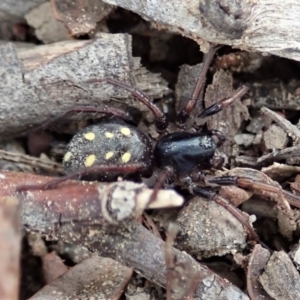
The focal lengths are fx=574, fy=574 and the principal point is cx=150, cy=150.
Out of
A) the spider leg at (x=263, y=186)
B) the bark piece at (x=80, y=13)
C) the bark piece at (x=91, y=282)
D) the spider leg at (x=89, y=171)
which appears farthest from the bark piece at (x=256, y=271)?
the bark piece at (x=80, y=13)

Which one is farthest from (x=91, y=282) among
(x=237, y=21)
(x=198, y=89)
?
(x=237, y=21)

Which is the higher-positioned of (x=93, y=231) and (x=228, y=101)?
(x=228, y=101)

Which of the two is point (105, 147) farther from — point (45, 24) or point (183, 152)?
point (45, 24)

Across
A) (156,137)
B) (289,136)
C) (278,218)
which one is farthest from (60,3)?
(278,218)

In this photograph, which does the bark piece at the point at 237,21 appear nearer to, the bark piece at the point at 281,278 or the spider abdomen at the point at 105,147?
the spider abdomen at the point at 105,147

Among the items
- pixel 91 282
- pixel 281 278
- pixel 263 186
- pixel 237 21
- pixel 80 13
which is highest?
pixel 237 21

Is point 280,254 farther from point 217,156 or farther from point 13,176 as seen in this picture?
point 13,176

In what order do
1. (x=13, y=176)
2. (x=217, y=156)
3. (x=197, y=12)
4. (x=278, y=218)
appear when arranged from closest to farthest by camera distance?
(x=13, y=176)
(x=197, y=12)
(x=278, y=218)
(x=217, y=156)
